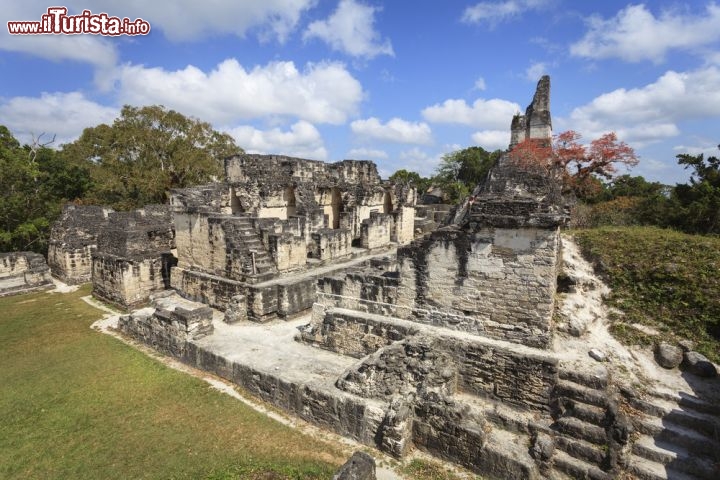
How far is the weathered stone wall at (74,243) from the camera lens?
15.8 meters

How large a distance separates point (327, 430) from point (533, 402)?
3.33 meters

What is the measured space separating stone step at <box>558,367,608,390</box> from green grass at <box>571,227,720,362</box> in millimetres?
1566

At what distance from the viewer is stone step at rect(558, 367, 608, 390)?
5266mm

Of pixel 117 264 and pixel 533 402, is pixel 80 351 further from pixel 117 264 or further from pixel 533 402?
pixel 533 402

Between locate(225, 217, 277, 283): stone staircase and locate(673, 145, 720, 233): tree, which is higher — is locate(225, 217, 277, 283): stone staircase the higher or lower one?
the lower one

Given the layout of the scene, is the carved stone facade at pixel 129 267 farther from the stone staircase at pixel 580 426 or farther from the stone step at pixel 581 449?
the stone step at pixel 581 449

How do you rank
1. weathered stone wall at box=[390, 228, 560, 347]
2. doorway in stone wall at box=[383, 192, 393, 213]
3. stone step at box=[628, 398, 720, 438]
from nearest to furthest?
stone step at box=[628, 398, 720, 438] < weathered stone wall at box=[390, 228, 560, 347] < doorway in stone wall at box=[383, 192, 393, 213]

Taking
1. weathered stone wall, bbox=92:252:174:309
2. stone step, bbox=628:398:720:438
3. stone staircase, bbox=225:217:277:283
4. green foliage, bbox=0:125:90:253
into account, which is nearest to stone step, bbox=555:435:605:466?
stone step, bbox=628:398:720:438

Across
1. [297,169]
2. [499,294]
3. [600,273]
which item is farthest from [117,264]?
[600,273]

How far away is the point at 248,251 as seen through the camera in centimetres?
1073

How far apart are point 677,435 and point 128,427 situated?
323 inches

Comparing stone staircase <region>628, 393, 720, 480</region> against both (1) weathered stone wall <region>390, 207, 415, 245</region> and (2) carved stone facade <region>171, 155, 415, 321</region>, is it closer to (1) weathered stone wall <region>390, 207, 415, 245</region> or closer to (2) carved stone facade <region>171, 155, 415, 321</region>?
(2) carved stone facade <region>171, 155, 415, 321</region>

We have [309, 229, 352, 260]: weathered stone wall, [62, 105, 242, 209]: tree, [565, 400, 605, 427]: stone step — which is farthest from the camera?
[62, 105, 242, 209]: tree

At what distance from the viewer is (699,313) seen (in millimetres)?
6555
